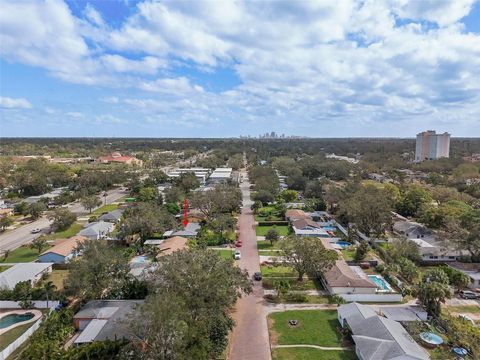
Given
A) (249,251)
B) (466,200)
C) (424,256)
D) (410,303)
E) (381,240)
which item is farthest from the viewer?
(466,200)

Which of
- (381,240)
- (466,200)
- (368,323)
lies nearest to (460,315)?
(368,323)

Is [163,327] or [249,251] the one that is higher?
[163,327]

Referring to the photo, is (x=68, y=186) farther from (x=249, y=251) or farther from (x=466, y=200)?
(x=466, y=200)

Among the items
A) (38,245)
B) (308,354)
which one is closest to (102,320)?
(308,354)

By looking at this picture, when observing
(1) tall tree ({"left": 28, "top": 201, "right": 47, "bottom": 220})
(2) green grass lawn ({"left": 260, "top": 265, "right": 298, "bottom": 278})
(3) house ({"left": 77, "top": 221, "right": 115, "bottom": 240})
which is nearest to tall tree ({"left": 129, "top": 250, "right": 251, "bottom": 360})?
(2) green grass lawn ({"left": 260, "top": 265, "right": 298, "bottom": 278})

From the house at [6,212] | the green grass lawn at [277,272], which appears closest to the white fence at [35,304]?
the green grass lawn at [277,272]

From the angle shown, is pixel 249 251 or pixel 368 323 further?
pixel 249 251

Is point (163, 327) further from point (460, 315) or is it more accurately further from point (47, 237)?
point (47, 237)

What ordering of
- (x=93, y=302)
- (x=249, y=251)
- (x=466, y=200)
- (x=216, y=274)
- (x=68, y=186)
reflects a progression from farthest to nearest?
(x=68, y=186) < (x=466, y=200) < (x=249, y=251) < (x=93, y=302) < (x=216, y=274)
